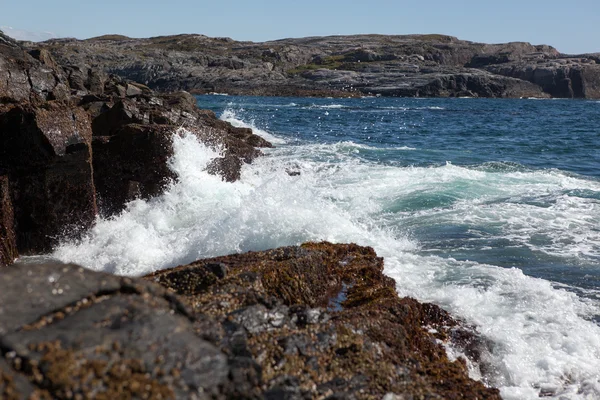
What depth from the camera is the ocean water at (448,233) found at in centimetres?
→ 657

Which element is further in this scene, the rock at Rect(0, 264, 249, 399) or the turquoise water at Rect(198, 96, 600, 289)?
the turquoise water at Rect(198, 96, 600, 289)

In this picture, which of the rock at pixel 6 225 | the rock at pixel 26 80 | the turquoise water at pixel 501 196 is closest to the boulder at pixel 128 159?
the rock at pixel 6 225

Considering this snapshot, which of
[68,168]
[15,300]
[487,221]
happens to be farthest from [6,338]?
[487,221]

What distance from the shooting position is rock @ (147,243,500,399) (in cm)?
383

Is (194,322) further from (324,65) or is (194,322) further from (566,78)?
(324,65)

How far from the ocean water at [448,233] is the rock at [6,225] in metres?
0.75

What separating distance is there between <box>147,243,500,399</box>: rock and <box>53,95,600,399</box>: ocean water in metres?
1.02

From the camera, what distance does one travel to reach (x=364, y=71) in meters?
101

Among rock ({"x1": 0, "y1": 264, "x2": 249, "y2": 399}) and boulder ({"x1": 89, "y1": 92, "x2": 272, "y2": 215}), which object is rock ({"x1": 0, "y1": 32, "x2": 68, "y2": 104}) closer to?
boulder ({"x1": 89, "y1": 92, "x2": 272, "y2": 215})

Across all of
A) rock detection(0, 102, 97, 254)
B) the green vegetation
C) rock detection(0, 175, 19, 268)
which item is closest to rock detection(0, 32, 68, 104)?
rock detection(0, 102, 97, 254)

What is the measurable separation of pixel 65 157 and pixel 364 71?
312ft

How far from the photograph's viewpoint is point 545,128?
38.5 metres

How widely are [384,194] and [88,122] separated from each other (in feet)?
27.5

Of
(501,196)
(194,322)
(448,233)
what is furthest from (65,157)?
(501,196)
